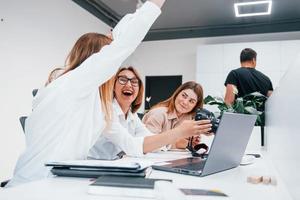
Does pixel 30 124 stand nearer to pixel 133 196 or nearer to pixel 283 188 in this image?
pixel 133 196

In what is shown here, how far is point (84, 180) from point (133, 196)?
22 centimetres

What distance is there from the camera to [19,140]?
10.8ft

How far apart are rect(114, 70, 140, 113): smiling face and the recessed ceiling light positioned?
9.15ft

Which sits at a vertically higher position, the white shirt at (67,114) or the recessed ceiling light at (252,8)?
the recessed ceiling light at (252,8)

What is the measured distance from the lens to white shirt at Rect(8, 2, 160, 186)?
1.10 m

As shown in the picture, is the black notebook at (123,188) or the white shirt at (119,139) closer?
the black notebook at (123,188)

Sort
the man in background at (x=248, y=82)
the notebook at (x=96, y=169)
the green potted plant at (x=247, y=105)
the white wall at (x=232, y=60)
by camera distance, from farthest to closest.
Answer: the white wall at (x=232, y=60) → the man in background at (x=248, y=82) → the green potted plant at (x=247, y=105) → the notebook at (x=96, y=169)

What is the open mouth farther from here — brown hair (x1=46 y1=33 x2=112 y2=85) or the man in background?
the man in background

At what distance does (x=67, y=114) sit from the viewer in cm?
113

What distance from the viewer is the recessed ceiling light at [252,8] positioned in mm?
4108

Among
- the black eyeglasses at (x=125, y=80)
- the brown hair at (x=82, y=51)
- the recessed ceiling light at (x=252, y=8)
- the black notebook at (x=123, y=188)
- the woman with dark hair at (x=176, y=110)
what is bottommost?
the black notebook at (x=123, y=188)

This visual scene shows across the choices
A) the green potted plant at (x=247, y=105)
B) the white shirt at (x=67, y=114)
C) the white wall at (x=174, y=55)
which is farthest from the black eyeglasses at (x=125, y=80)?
the white wall at (x=174, y=55)

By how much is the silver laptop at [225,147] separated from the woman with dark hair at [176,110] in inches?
47.7

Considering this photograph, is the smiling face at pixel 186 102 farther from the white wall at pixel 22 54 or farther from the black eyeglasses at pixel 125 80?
the white wall at pixel 22 54
